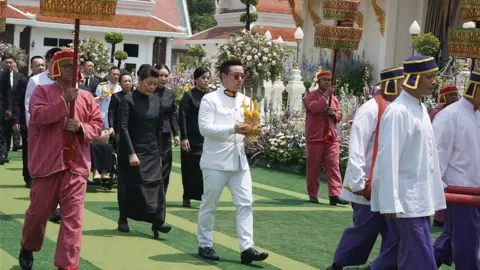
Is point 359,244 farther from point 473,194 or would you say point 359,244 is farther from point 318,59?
point 318,59

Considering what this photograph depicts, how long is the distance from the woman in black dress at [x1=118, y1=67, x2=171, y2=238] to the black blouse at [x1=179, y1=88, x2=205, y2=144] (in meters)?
2.14

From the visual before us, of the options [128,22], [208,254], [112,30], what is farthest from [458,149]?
[128,22]

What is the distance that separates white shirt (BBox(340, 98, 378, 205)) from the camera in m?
7.89

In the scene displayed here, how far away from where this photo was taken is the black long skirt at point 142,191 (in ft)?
33.6

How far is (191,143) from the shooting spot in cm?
1298

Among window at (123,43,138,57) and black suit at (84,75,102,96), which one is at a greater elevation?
window at (123,43,138,57)

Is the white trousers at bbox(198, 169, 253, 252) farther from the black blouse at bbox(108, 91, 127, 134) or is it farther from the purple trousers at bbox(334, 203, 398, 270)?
the black blouse at bbox(108, 91, 127, 134)

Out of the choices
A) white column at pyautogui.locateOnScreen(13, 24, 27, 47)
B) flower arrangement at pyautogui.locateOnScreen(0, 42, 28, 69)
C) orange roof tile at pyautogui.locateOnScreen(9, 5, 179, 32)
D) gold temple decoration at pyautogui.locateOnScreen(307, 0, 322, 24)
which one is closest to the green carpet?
flower arrangement at pyautogui.locateOnScreen(0, 42, 28, 69)

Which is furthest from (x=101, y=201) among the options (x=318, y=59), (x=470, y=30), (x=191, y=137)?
(x=318, y=59)

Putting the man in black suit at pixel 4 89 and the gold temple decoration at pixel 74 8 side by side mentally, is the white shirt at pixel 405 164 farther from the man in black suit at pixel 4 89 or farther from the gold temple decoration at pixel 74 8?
the man in black suit at pixel 4 89

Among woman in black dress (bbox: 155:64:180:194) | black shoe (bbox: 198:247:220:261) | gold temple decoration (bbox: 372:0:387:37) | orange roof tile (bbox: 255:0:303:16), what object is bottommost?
black shoe (bbox: 198:247:220:261)

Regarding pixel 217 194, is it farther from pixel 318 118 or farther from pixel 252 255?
pixel 318 118

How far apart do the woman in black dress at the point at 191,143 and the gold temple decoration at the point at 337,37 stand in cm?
232

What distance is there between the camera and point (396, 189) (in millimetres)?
7176
